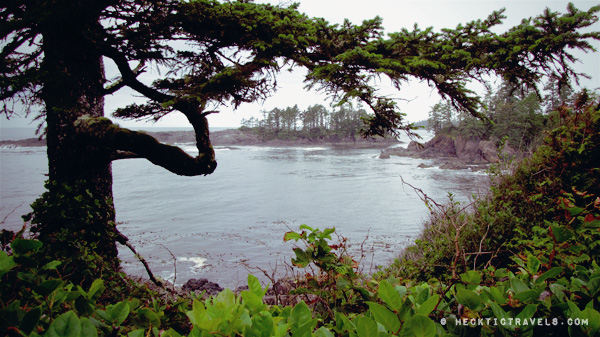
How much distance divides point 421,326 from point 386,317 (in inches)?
3.8

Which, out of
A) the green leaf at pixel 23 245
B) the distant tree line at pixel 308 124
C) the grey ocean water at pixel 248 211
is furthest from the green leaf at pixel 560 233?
the distant tree line at pixel 308 124

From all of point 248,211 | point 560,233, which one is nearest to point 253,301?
point 560,233

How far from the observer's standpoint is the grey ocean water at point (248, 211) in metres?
11.1

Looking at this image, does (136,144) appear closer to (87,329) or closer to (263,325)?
(87,329)

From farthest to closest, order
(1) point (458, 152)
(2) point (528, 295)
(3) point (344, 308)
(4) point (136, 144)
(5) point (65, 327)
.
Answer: (1) point (458, 152) → (4) point (136, 144) → (3) point (344, 308) → (2) point (528, 295) → (5) point (65, 327)

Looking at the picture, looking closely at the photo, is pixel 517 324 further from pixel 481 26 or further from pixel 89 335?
pixel 481 26

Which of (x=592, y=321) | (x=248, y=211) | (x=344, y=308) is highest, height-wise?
(x=592, y=321)

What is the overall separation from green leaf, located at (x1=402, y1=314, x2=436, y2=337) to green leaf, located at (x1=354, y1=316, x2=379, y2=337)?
0.10 meters

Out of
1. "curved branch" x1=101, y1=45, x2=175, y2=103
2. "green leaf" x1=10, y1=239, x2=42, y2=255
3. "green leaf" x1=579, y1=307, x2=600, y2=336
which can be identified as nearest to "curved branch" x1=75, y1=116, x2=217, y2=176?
"curved branch" x1=101, y1=45, x2=175, y2=103

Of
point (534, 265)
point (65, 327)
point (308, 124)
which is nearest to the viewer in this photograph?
point (65, 327)

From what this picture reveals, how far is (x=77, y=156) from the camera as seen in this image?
477 centimetres

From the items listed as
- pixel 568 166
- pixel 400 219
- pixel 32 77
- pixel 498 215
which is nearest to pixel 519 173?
pixel 498 215

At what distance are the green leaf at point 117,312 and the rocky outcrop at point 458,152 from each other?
1452 inches

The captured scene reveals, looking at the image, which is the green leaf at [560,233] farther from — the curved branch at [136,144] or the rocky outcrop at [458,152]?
the rocky outcrop at [458,152]
